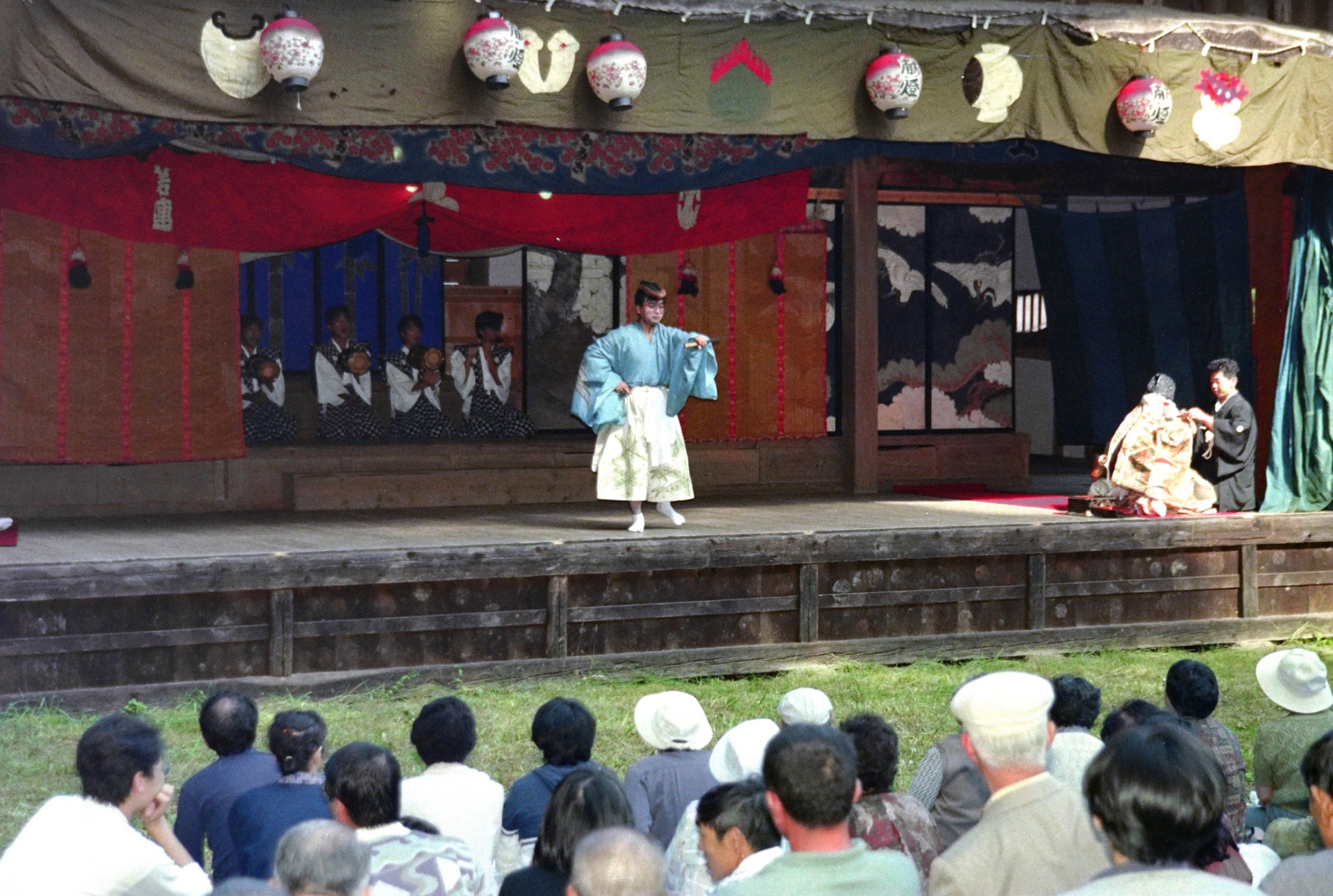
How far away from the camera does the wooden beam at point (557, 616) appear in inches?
249

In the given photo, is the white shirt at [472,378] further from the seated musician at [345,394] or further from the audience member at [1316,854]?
the audience member at [1316,854]

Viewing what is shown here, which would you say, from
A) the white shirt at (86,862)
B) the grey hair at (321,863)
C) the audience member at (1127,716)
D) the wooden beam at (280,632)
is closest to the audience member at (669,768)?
the audience member at (1127,716)

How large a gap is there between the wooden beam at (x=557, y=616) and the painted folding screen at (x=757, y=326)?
10.7ft

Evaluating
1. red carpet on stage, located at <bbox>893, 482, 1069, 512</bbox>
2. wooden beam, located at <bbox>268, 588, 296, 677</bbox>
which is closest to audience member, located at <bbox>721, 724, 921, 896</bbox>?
wooden beam, located at <bbox>268, 588, 296, 677</bbox>

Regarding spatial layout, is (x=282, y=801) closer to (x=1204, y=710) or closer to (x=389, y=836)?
(x=389, y=836)

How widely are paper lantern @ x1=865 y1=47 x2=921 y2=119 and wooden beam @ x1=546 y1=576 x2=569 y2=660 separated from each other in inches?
96.4

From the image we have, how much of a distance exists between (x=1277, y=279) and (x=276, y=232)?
18.3 feet

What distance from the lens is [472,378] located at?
950 cm

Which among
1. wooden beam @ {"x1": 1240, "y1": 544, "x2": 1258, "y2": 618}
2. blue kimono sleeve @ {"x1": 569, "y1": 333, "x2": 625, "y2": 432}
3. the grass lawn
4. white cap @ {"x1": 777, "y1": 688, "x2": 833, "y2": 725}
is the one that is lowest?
the grass lawn

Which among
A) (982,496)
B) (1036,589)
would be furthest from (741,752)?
(982,496)

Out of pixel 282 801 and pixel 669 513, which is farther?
pixel 669 513

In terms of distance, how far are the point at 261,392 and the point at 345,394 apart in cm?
51

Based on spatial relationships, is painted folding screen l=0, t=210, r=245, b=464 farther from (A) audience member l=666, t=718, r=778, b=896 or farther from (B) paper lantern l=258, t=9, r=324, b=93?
(A) audience member l=666, t=718, r=778, b=896

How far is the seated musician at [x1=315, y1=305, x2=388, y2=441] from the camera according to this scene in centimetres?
912
